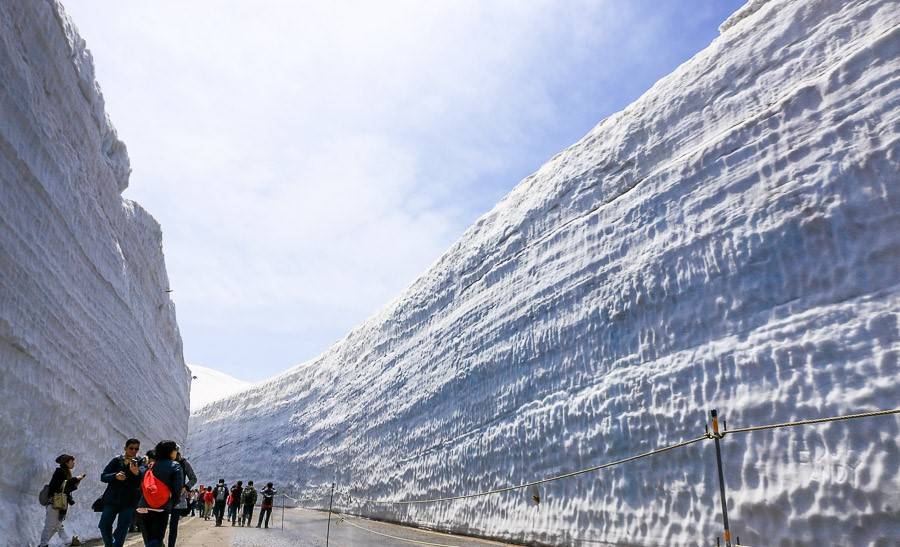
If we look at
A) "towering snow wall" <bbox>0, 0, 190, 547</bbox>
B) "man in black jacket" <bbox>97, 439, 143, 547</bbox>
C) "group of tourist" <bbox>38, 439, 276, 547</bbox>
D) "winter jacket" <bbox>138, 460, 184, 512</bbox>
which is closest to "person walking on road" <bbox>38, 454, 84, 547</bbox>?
"group of tourist" <bbox>38, 439, 276, 547</bbox>

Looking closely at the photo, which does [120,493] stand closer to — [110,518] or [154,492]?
[110,518]

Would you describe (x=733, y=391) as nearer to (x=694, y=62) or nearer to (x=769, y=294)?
(x=769, y=294)

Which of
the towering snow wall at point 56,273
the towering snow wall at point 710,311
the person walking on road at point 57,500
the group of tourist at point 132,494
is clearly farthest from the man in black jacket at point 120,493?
the towering snow wall at point 710,311

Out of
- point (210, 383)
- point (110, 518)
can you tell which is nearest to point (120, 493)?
point (110, 518)

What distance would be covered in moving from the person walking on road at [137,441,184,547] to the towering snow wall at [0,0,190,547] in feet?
10.3

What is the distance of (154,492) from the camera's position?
5035 millimetres

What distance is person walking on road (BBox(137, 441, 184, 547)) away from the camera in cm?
504

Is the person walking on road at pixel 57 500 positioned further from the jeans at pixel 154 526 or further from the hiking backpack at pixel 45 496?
the jeans at pixel 154 526

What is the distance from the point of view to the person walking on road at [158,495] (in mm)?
5035

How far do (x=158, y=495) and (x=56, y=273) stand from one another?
649 cm

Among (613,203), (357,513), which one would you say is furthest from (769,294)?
(357,513)

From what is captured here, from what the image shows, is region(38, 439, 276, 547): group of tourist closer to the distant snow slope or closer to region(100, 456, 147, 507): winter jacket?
region(100, 456, 147, 507): winter jacket

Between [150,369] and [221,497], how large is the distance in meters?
5.43

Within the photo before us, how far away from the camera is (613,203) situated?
10.8 m
